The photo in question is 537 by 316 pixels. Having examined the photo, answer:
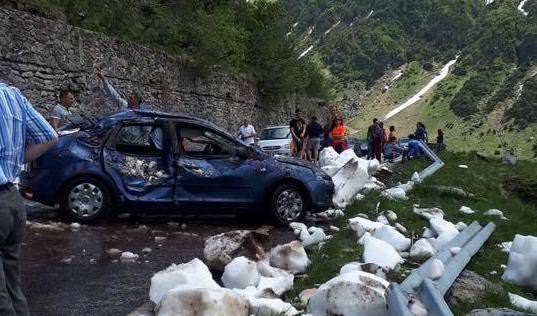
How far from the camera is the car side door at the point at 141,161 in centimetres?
880

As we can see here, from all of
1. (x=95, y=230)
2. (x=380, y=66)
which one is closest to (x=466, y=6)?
(x=380, y=66)

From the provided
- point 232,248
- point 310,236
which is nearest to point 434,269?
point 232,248

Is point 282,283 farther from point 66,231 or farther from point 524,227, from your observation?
point 524,227

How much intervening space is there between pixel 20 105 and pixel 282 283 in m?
2.89

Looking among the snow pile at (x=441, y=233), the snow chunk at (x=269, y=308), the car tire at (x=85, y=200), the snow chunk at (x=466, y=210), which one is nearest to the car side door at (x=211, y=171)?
the car tire at (x=85, y=200)

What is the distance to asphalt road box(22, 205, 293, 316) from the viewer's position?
5125 millimetres

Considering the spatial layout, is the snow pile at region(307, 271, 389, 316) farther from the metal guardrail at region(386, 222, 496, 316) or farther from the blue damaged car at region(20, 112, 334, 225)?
the blue damaged car at region(20, 112, 334, 225)

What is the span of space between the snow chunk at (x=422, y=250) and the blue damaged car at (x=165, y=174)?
3.01 m

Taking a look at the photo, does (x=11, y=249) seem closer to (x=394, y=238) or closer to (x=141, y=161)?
(x=394, y=238)

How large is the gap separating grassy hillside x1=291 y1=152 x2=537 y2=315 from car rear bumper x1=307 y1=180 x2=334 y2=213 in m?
0.38

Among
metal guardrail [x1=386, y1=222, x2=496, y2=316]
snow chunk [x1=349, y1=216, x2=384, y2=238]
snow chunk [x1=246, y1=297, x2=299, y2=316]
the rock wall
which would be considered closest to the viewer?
metal guardrail [x1=386, y1=222, x2=496, y2=316]

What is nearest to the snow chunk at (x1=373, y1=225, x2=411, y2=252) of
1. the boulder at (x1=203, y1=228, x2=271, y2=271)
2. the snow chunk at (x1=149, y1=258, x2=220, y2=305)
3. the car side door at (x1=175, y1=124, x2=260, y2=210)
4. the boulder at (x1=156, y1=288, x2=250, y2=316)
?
the boulder at (x1=203, y1=228, x2=271, y2=271)

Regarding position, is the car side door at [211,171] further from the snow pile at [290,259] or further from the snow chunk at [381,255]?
the snow chunk at [381,255]

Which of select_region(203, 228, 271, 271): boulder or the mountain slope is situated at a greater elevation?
the mountain slope
